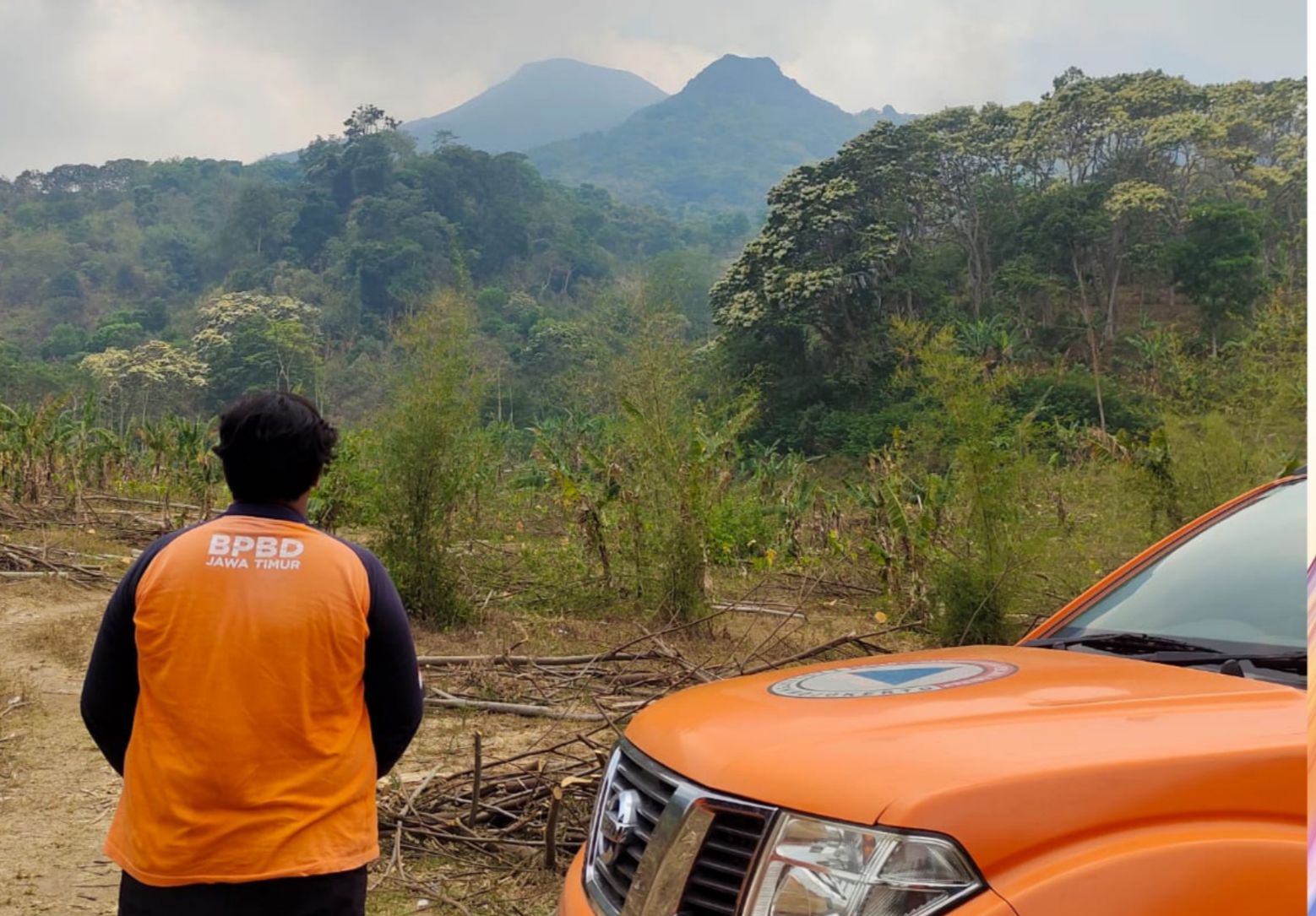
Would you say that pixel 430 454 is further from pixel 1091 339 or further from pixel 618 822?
pixel 1091 339

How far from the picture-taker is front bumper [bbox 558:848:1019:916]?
1.49 m

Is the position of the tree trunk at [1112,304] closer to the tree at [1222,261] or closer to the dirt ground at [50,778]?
the tree at [1222,261]

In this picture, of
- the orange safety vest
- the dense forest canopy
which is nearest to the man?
the orange safety vest

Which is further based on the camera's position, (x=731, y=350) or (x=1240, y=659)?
(x=731, y=350)

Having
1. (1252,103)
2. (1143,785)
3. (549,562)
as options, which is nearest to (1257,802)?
(1143,785)

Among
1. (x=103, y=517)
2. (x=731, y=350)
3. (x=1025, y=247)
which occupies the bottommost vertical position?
(x=103, y=517)

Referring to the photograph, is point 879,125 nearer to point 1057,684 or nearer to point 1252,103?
point 1252,103

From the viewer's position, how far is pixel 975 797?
156 cm

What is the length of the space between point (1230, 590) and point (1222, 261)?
124 ft

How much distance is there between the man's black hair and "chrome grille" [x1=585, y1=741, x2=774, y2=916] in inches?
37.3

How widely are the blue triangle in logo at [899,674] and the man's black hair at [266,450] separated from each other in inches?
50.9

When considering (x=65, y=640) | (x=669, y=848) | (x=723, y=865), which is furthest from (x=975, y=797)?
(x=65, y=640)

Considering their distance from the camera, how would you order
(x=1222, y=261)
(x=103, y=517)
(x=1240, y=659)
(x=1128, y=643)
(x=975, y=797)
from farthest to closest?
1. (x=1222, y=261)
2. (x=103, y=517)
3. (x=1128, y=643)
4. (x=1240, y=659)
5. (x=975, y=797)

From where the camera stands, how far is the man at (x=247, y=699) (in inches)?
86.5
